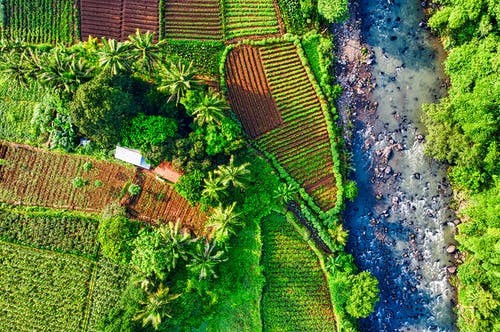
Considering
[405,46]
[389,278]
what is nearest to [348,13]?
[405,46]

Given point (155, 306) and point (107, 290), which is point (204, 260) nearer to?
point (155, 306)

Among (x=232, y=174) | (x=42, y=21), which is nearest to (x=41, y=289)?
(x=232, y=174)

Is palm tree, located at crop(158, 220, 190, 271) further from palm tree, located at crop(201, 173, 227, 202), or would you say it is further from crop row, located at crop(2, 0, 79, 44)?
crop row, located at crop(2, 0, 79, 44)

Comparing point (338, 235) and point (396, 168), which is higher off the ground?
point (396, 168)

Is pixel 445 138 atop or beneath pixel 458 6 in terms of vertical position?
beneath

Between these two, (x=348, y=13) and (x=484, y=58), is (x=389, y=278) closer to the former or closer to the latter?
(x=484, y=58)

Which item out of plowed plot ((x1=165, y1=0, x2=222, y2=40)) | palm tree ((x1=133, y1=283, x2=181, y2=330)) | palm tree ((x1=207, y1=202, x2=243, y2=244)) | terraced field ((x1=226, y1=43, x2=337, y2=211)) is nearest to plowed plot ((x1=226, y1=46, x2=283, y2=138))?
terraced field ((x1=226, y1=43, x2=337, y2=211))

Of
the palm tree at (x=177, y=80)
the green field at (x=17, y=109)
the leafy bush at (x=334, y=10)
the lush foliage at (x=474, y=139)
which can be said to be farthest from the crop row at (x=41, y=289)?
the lush foliage at (x=474, y=139)
